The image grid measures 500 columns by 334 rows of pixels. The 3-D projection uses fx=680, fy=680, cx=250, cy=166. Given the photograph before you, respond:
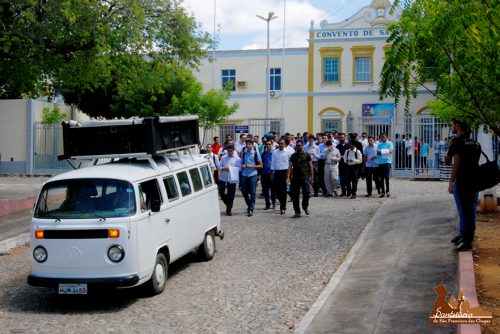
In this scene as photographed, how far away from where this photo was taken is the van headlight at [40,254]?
8.56 metres

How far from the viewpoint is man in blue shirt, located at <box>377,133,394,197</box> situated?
67.4 ft

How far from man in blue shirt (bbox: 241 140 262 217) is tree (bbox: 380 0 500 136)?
8921 mm

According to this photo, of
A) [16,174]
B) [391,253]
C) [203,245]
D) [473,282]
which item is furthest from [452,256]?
[16,174]

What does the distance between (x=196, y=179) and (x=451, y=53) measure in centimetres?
A: 503

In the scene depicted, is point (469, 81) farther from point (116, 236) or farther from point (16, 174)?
point (16, 174)

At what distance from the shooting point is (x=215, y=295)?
9.19 m

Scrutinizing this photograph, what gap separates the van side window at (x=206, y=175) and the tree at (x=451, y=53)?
4351 millimetres

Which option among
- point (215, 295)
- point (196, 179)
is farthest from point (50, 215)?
point (196, 179)

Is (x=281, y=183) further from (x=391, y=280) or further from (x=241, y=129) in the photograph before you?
(x=241, y=129)

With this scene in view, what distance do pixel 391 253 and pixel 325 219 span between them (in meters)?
5.03

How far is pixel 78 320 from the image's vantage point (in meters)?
8.11

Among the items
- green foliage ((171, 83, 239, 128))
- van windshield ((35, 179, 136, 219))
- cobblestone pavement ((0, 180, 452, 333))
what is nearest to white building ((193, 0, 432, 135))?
green foliage ((171, 83, 239, 128))

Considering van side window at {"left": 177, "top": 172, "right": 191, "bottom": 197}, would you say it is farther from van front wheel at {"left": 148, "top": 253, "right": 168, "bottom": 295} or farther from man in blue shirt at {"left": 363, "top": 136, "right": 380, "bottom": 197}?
man in blue shirt at {"left": 363, "top": 136, "right": 380, "bottom": 197}

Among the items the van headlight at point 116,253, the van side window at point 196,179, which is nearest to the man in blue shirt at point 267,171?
the van side window at point 196,179
